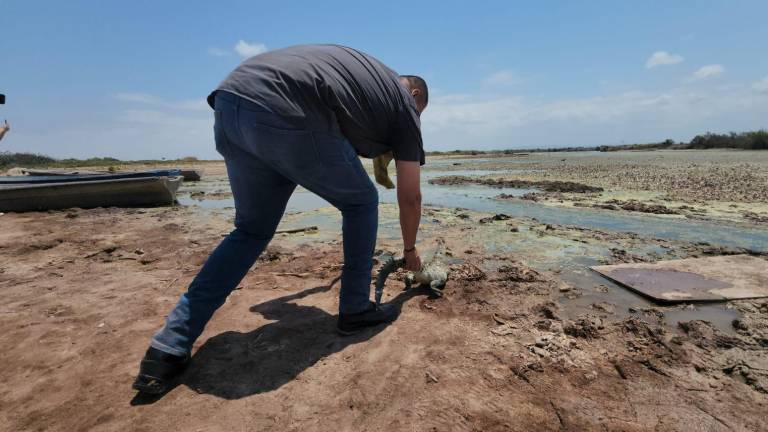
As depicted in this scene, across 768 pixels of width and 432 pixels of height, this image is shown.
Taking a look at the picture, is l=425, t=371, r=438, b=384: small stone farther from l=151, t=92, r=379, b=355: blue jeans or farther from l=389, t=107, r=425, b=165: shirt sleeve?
l=389, t=107, r=425, b=165: shirt sleeve

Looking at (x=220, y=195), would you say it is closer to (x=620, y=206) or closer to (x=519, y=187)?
(x=519, y=187)

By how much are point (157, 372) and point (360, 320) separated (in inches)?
38.7

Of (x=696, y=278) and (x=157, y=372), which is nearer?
(x=157, y=372)

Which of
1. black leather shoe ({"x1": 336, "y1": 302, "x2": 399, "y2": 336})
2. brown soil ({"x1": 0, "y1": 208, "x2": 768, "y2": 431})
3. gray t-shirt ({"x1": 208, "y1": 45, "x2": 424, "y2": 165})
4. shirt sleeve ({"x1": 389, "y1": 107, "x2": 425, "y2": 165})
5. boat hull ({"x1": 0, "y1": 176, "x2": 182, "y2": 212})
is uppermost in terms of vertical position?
gray t-shirt ({"x1": 208, "y1": 45, "x2": 424, "y2": 165})

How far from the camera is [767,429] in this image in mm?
1497

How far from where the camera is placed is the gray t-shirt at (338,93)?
1.79 m

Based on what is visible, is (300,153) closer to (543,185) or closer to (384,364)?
(384,364)

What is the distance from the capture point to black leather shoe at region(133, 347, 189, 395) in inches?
67.1

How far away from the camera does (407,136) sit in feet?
6.69

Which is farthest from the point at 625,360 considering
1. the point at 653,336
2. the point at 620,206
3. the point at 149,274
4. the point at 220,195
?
the point at 220,195

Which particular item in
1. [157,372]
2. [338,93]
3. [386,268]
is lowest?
[157,372]

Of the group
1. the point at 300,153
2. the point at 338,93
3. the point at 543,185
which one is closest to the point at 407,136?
the point at 338,93

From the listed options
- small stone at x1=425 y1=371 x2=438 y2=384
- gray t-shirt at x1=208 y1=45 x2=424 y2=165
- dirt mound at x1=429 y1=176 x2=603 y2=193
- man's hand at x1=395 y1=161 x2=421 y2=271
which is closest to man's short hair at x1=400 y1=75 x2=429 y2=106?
gray t-shirt at x1=208 y1=45 x2=424 y2=165

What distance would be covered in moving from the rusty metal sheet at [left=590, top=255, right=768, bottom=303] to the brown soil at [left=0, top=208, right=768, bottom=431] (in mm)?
235
